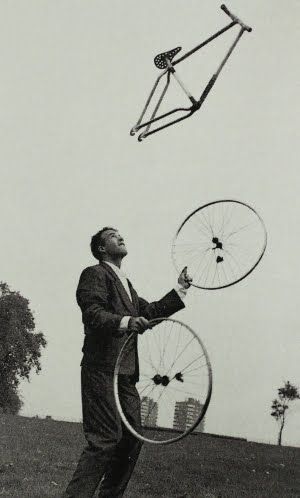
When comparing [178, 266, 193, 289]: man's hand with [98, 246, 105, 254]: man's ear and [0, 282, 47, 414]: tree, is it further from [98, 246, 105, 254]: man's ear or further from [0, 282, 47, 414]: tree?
[0, 282, 47, 414]: tree

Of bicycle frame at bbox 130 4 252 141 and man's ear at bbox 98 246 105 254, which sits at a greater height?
bicycle frame at bbox 130 4 252 141

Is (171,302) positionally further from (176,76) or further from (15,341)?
(15,341)

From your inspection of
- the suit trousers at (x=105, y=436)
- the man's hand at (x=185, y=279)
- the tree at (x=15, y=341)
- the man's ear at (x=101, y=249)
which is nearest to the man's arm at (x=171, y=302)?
the man's hand at (x=185, y=279)

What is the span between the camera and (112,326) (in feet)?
15.7

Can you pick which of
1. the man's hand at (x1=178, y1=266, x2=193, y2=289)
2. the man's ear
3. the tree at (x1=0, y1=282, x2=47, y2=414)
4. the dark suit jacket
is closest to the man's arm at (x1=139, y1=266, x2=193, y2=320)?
the man's hand at (x1=178, y1=266, x2=193, y2=289)

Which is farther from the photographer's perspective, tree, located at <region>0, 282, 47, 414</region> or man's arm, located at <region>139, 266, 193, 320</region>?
tree, located at <region>0, 282, 47, 414</region>

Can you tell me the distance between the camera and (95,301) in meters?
5.05

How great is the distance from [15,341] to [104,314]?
46074mm

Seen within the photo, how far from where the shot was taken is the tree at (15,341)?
48.6m

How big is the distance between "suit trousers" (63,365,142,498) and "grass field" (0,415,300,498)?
223 centimetres

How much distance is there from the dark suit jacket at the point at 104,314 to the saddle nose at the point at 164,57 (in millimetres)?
2884

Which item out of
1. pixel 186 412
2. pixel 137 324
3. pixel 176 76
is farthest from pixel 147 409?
pixel 176 76

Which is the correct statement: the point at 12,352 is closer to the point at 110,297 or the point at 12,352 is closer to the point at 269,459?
the point at 269,459

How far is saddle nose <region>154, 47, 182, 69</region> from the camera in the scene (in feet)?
22.2
